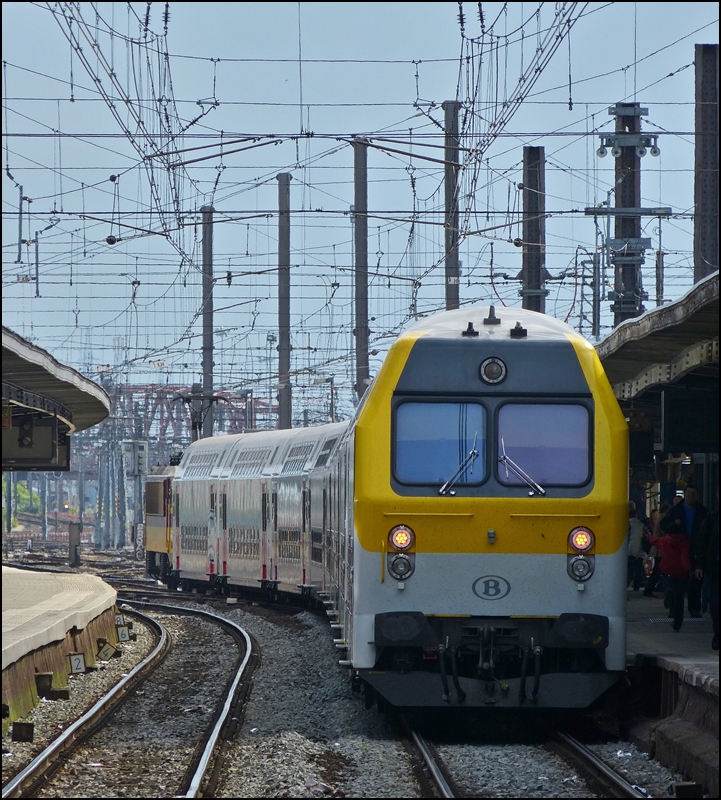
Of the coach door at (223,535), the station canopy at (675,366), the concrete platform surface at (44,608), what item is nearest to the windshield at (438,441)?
the station canopy at (675,366)

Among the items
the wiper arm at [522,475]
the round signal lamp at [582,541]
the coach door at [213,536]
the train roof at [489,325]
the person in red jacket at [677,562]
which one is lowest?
the coach door at [213,536]

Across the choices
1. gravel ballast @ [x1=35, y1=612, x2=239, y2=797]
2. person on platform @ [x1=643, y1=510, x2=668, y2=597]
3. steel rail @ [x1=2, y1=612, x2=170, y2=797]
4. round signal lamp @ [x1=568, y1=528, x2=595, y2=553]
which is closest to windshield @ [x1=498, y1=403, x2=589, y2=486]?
round signal lamp @ [x1=568, y1=528, x2=595, y2=553]

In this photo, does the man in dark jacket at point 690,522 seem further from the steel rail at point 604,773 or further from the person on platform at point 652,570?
the steel rail at point 604,773

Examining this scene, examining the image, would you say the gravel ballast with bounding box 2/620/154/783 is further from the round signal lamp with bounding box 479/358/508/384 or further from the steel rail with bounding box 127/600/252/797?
the round signal lamp with bounding box 479/358/508/384

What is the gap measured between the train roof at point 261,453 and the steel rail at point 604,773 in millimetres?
8086

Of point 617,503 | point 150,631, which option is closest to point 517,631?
point 617,503

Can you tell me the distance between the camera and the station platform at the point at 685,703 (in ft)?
25.8

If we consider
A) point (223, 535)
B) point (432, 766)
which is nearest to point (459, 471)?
point (432, 766)

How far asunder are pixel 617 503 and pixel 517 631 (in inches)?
43.5

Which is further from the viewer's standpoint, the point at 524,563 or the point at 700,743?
the point at 524,563

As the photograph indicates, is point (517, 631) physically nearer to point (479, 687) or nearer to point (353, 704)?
point (479, 687)

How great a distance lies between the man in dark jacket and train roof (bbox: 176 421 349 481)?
4.72 meters

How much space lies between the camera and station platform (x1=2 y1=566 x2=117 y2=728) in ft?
34.5

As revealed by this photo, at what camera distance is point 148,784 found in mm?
8141
